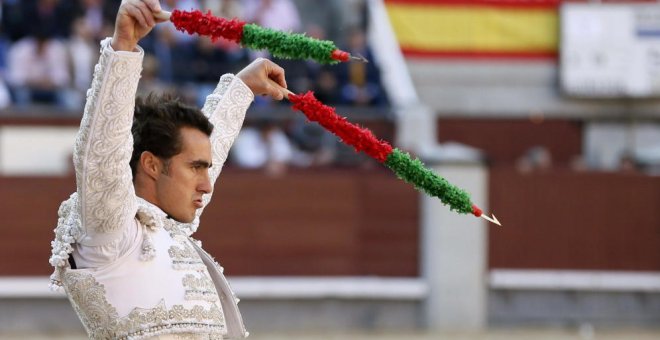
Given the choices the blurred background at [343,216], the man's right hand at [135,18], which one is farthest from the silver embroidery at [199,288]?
the blurred background at [343,216]

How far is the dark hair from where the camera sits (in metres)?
2.98

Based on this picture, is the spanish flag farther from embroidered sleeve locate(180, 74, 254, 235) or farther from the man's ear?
the man's ear

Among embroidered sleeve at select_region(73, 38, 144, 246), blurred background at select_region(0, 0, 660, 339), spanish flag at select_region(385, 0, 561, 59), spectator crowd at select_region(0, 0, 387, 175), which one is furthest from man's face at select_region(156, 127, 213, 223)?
spanish flag at select_region(385, 0, 561, 59)

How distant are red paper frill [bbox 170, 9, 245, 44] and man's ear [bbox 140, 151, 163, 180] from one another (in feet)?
0.84

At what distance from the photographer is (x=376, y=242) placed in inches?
409

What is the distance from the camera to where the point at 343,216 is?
1031cm

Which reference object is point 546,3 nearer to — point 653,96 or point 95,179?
point 653,96

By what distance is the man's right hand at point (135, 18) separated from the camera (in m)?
2.64

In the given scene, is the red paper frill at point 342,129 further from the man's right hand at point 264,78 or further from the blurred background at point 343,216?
the blurred background at point 343,216

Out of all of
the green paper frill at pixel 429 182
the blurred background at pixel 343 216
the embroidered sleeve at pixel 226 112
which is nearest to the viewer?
the green paper frill at pixel 429 182

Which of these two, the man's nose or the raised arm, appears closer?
the raised arm

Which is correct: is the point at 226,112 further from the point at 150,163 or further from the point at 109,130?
the point at 109,130

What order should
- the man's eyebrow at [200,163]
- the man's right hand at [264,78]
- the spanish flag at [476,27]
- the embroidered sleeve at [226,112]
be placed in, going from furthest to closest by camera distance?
the spanish flag at [476,27]
the embroidered sleeve at [226,112]
the man's right hand at [264,78]
the man's eyebrow at [200,163]

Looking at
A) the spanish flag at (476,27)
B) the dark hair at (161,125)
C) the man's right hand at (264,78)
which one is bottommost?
the dark hair at (161,125)
